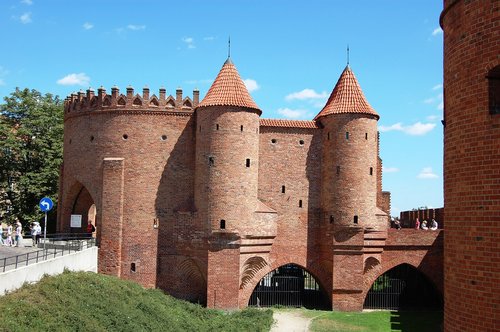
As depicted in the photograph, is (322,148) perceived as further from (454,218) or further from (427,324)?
(454,218)

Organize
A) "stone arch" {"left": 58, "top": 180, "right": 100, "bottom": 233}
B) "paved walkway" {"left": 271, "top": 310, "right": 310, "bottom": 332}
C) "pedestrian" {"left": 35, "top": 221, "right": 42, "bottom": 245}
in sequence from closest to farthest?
"paved walkway" {"left": 271, "top": 310, "right": 310, "bottom": 332} → "pedestrian" {"left": 35, "top": 221, "right": 42, "bottom": 245} → "stone arch" {"left": 58, "top": 180, "right": 100, "bottom": 233}

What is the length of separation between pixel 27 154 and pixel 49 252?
58.6ft

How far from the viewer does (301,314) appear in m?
28.6

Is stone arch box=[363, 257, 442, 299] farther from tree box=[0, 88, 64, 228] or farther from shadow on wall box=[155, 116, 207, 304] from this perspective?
tree box=[0, 88, 64, 228]

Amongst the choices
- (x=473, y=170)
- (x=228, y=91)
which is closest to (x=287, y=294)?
(x=228, y=91)

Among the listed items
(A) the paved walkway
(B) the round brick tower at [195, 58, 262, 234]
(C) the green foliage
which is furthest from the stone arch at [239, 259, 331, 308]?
(B) the round brick tower at [195, 58, 262, 234]

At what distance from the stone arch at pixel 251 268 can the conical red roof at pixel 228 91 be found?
318 inches

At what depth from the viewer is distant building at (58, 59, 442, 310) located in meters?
28.1

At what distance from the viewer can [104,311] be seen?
1948cm

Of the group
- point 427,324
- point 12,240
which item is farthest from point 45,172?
point 427,324

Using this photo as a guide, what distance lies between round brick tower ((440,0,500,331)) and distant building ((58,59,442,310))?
20.4 meters

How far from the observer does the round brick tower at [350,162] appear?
29078 mm

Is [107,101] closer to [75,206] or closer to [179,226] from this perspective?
[75,206]

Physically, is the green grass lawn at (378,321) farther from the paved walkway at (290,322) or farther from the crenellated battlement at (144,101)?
the crenellated battlement at (144,101)
